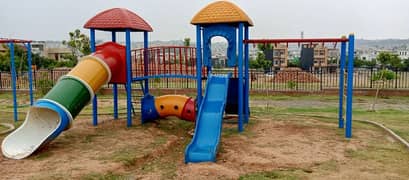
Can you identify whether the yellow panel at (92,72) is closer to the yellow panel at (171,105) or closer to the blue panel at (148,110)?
the blue panel at (148,110)

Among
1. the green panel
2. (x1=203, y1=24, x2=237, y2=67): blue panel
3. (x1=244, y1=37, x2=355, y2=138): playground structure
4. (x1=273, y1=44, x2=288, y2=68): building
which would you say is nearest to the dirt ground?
(x1=244, y1=37, x2=355, y2=138): playground structure

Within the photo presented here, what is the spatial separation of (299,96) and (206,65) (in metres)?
9.16

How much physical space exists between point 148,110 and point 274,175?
5545mm

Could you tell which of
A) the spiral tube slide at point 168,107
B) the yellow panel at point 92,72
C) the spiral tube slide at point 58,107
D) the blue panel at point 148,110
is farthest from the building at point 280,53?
the spiral tube slide at point 58,107

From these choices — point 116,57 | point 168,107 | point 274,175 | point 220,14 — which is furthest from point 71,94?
point 274,175

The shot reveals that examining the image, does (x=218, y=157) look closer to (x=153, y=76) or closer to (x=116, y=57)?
(x=153, y=76)

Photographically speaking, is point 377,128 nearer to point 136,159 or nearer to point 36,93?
point 136,159

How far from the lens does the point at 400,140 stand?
338 inches

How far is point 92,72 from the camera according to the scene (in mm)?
9320

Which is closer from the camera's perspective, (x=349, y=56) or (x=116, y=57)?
(x=349, y=56)

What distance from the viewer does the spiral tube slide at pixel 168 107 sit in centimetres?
1057

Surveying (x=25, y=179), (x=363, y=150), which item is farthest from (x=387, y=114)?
(x=25, y=179)

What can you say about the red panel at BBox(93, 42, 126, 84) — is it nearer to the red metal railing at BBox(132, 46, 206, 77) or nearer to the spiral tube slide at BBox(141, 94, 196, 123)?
the red metal railing at BBox(132, 46, 206, 77)

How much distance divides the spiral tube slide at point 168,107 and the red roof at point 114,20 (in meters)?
2.17
